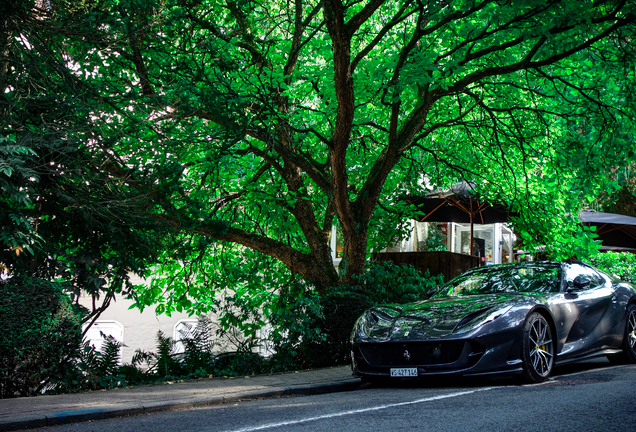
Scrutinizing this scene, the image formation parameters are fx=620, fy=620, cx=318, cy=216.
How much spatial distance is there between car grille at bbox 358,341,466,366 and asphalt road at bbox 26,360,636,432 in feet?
1.03

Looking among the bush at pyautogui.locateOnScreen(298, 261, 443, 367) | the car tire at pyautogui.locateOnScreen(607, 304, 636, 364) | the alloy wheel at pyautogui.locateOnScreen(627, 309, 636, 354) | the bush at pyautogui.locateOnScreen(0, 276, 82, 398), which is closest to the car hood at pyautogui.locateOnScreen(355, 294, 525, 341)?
the bush at pyautogui.locateOnScreen(298, 261, 443, 367)

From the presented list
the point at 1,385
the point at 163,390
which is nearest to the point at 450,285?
the point at 163,390

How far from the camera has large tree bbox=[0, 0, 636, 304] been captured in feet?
28.3

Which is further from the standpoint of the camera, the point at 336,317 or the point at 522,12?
the point at 336,317

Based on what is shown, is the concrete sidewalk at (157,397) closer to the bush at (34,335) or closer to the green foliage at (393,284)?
the bush at (34,335)

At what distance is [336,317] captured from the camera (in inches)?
408

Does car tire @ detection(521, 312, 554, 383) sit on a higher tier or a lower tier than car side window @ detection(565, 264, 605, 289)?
lower

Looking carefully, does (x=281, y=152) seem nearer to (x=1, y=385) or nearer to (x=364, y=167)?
(x=364, y=167)

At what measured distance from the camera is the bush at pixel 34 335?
717cm

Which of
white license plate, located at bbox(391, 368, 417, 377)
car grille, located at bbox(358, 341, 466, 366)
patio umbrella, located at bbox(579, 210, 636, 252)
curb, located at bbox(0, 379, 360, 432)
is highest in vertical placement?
patio umbrella, located at bbox(579, 210, 636, 252)

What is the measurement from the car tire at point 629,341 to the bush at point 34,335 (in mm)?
7430

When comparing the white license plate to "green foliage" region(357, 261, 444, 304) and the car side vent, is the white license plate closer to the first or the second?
the car side vent

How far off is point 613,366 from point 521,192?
6384 millimetres

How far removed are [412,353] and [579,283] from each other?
2.54 meters
